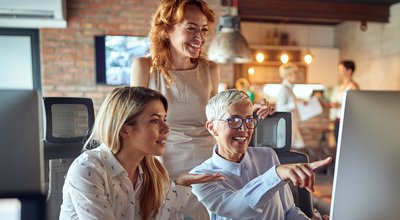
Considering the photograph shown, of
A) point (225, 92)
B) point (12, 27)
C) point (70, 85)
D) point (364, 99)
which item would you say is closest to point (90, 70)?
point (70, 85)

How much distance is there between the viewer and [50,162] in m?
1.43

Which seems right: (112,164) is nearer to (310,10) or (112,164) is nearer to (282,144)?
(282,144)

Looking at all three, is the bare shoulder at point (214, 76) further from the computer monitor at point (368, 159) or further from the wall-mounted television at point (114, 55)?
the wall-mounted television at point (114, 55)

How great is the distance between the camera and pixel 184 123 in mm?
1398

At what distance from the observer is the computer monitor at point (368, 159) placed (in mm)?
652

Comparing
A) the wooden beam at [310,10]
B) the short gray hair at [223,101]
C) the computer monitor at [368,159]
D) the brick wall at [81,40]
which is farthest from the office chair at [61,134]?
the wooden beam at [310,10]

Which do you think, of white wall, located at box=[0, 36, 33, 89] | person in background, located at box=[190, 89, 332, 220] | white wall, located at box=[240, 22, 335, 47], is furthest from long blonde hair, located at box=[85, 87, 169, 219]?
white wall, located at box=[240, 22, 335, 47]

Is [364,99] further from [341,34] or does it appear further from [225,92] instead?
[341,34]

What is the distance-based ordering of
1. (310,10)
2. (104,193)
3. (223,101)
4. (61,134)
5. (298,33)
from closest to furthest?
1. (104,193)
2. (223,101)
3. (61,134)
4. (310,10)
5. (298,33)

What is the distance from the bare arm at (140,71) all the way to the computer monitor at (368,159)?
0.87 meters

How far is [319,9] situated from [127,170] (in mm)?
5075

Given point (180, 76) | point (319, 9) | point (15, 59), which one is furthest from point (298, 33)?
point (180, 76)

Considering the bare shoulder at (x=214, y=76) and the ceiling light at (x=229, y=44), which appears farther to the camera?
the ceiling light at (x=229, y=44)

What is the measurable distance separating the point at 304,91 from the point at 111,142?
6535 millimetres
